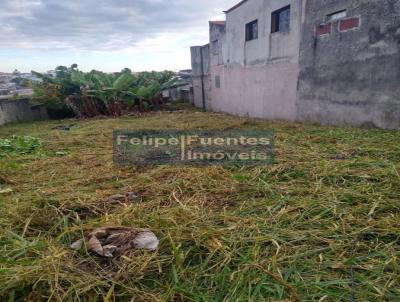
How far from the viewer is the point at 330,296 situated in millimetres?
1365

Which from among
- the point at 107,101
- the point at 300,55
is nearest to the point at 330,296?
the point at 300,55

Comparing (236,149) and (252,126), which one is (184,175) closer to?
(236,149)

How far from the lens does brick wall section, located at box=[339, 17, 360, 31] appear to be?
16.4 feet

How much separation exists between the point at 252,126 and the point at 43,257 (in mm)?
5017

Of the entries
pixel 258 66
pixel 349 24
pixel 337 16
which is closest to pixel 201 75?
pixel 258 66

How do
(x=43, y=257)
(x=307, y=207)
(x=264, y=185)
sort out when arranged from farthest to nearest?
(x=264, y=185), (x=307, y=207), (x=43, y=257)

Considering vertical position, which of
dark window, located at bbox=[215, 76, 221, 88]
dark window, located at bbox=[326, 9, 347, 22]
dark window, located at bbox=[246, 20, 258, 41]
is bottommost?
dark window, located at bbox=[215, 76, 221, 88]

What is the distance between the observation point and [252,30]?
8.67m

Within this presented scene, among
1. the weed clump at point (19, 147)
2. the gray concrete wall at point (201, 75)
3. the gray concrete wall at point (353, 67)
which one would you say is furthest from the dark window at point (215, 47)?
the weed clump at point (19, 147)

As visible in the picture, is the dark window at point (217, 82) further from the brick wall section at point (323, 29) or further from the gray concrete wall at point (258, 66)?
the brick wall section at point (323, 29)

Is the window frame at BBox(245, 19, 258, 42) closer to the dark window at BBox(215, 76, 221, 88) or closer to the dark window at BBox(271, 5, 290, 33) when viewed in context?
the dark window at BBox(271, 5, 290, 33)

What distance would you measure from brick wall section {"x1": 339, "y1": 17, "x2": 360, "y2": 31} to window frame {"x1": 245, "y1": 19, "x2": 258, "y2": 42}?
3.28m

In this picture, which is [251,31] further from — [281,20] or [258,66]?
[281,20]

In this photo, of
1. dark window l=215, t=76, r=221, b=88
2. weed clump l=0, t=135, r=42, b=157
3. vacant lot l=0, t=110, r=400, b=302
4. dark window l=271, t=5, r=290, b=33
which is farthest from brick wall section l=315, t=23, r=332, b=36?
weed clump l=0, t=135, r=42, b=157
